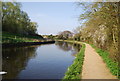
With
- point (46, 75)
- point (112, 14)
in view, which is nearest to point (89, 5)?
point (112, 14)

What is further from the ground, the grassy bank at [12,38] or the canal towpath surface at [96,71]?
the grassy bank at [12,38]

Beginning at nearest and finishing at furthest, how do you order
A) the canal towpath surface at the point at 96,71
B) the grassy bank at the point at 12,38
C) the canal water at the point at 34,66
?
the canal towpath surface at the point at 96,71, the canal water at the point at 34,66, the grassy bank at the point at 12,38

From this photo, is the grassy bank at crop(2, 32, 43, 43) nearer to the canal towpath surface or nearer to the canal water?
the canal water

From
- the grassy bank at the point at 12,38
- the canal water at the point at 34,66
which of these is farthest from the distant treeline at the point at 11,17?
the canal water at the point at 34,66

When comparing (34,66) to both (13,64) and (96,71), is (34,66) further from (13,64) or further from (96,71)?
(96,71)

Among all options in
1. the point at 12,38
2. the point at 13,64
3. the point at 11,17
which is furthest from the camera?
the point at 11,17

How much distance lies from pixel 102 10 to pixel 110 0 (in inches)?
26.1

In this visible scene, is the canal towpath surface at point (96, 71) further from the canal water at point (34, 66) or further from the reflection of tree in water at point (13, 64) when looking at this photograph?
the reflection of tree in water at point (13, 64)

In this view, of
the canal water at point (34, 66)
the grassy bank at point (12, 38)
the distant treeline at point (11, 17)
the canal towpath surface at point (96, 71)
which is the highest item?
the distant treeline at point (11, 17)

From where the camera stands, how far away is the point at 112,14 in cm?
580

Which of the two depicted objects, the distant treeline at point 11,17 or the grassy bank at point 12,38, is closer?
the grassy bank at point 12,38

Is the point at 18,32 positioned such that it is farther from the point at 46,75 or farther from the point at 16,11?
the point at 46,75

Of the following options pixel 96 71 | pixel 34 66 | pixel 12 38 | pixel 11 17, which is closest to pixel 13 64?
pixel 34 66

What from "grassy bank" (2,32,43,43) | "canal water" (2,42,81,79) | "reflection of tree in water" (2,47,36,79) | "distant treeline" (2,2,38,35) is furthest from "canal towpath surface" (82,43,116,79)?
"distant treeline" (2,2,38,35)
